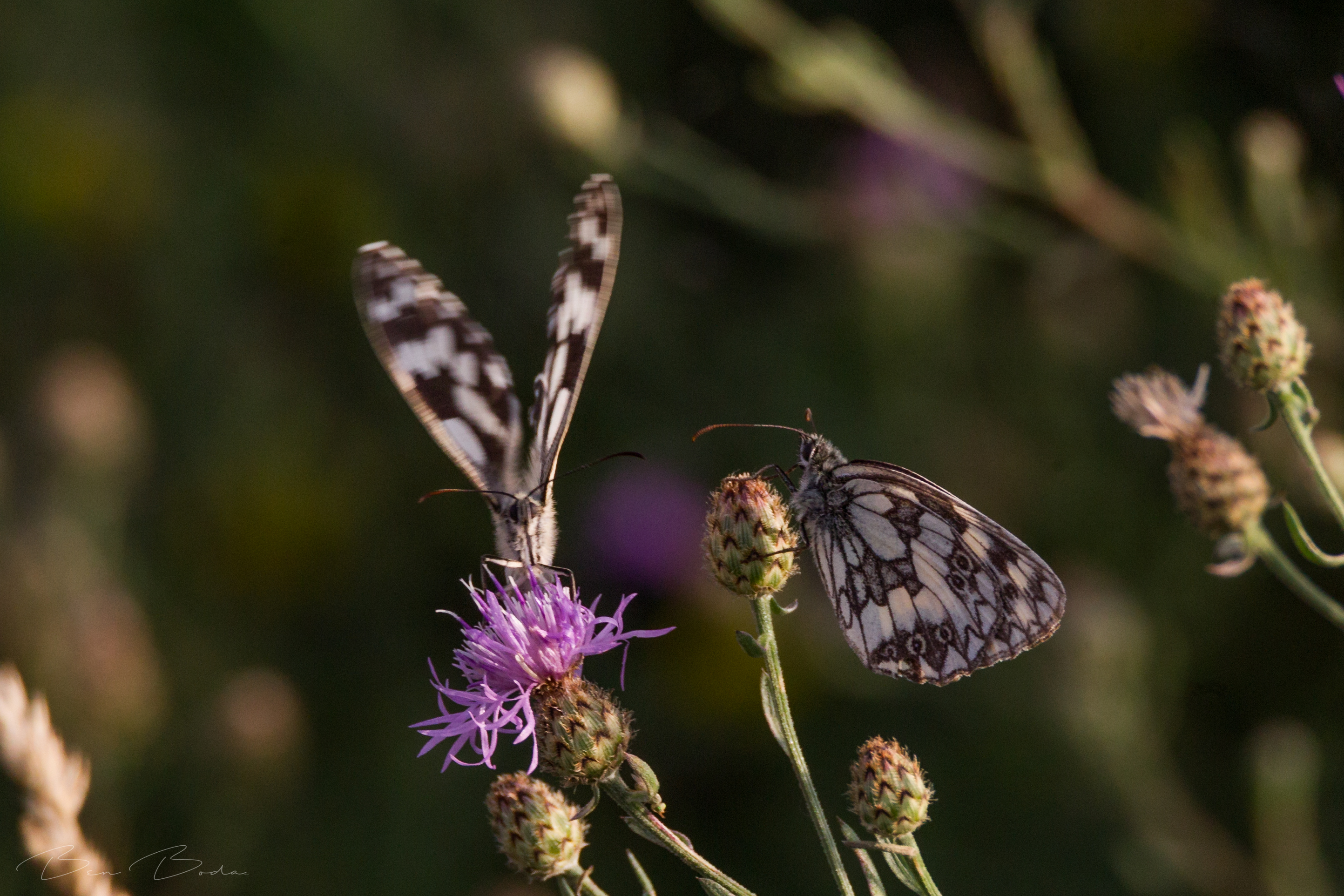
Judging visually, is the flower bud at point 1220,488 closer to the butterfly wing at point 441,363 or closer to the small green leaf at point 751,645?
the small green leaf at point 751,645

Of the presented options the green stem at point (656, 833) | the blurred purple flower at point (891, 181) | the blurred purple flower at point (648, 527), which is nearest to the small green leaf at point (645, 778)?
the green stem at point (656, 833)

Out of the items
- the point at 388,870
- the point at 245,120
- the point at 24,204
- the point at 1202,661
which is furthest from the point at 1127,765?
the point at 24,204

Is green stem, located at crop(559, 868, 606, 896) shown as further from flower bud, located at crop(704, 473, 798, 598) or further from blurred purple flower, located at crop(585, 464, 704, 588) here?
blurred purple flower, located at crop(585, 464, 704, 588)

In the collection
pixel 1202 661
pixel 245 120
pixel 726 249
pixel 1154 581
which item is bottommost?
pixel 1202 661

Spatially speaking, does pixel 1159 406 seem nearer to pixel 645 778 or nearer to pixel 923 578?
pixel 923 578

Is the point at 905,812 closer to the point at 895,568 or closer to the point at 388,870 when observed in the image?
the point at 895,568

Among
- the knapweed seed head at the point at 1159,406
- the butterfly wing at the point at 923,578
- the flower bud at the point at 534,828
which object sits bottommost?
the flower bud at the point at 534,828

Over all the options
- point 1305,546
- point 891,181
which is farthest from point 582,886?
point 891,181

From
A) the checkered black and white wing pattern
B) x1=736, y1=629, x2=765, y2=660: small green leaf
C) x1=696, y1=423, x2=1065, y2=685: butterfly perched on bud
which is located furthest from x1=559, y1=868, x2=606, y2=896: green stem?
the checkered black and white wing pattern
